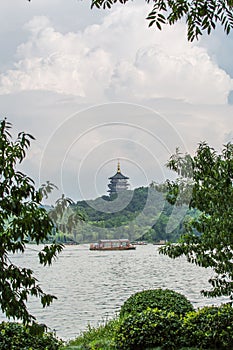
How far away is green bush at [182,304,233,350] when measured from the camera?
6.39 meters

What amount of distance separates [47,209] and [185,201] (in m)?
3.82

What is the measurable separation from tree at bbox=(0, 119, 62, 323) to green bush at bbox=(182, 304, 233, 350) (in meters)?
3.20

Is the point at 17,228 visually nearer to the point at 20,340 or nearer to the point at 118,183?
the point at 20,340

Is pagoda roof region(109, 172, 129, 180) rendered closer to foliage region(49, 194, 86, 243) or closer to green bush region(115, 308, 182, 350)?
green bush region(115, 308, 182, 350)

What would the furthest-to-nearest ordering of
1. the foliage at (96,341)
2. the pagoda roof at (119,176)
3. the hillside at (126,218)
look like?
the pagoda roof at (119,176) < the hillside at (126,218) < the foliage at (96,341)

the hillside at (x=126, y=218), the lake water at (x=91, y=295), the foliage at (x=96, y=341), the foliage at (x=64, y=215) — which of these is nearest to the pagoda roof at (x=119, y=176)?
the hillside at (x=126, y=218)

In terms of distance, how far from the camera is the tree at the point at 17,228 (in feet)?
12.1

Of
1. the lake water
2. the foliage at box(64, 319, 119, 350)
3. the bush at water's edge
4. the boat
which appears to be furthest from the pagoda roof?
the bush at water's edge

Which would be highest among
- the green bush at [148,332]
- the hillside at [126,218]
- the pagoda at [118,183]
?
the pagoda at [118,183]

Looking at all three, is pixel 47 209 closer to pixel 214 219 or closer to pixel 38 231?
pixel 38 231

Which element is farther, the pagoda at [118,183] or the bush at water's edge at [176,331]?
the pagoda at [118,183]

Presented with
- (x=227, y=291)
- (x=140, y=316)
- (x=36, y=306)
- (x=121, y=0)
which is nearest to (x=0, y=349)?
(x=140, y=316)

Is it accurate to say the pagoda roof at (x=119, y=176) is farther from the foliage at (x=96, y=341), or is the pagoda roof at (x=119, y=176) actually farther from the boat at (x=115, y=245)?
the foliage at (x=96, y=341)

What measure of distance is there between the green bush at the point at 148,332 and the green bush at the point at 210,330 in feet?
0.45
